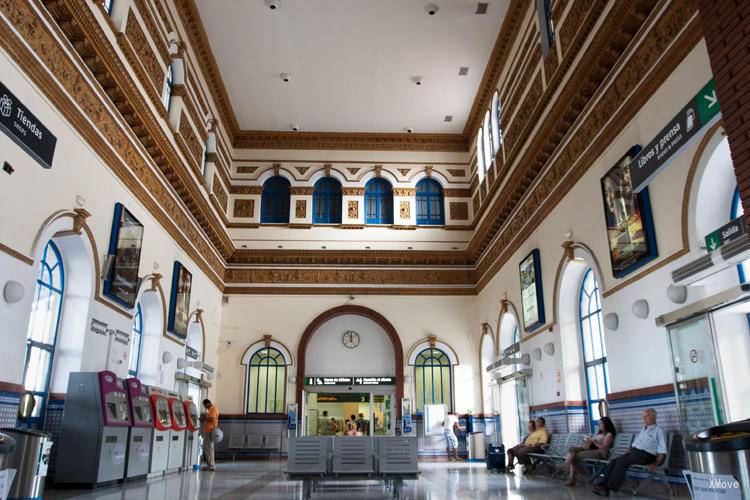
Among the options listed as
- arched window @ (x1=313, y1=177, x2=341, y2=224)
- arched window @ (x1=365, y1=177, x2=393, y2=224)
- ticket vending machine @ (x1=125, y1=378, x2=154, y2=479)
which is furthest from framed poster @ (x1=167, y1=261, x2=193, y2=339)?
arched window @ (x1=365, y1=177, x2=393, y2=224)

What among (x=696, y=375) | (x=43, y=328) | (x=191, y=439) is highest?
(x=43, y=328)

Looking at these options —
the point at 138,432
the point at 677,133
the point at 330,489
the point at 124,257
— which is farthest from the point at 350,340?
the point at 677,133

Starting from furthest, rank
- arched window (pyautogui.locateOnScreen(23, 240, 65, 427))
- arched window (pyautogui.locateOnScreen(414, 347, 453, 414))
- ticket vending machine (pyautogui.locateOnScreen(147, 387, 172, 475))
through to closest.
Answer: arched window (pyautogui.locateOnScreen(414, 347, 453, 414)) → ticket vending machine (pyautogui.locateOnScreen(147, 387, 172, 475)) → arched window (pyautogui.locateOnScreen(23, 240, 65, 427))

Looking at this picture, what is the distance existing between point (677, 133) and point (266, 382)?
49.9 ft

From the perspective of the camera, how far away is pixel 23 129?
624 centimetres

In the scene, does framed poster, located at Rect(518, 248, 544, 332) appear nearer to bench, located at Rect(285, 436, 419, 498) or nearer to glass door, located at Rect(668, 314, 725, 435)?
bench, located at Rect(285, 436, 419, 498)

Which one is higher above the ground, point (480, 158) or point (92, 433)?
point (480, 158)

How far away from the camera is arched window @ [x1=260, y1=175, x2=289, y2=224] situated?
65.6 feet

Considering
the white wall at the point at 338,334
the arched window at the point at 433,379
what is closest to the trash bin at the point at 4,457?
the white wall at the point at 338,334

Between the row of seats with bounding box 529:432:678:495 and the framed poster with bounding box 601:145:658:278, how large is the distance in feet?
7.68

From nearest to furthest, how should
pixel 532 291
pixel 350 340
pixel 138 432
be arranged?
pixel 138 432 → pixel 532 291 → pixel 350 340

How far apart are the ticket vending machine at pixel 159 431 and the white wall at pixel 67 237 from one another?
1.26 metres

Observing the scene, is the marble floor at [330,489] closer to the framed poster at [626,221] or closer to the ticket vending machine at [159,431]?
the ticket vending machine at [159,431]

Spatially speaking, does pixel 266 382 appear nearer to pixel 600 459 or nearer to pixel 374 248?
pixel 374 248
